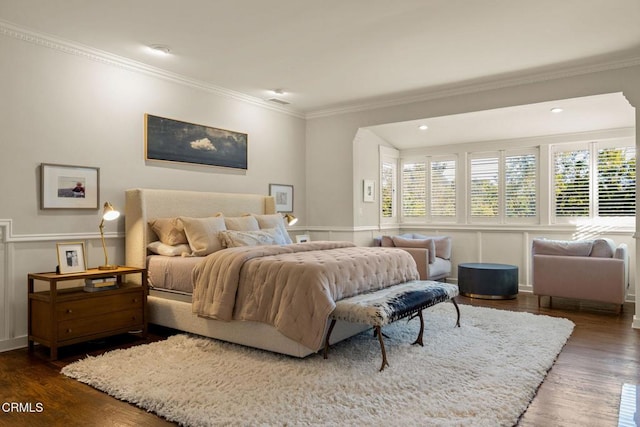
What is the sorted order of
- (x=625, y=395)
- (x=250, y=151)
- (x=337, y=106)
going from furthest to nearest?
(x=337, y=106), (x=250, y=151), (x=625, y=395)

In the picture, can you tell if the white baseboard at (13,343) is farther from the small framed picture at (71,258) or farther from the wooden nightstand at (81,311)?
the small framed picture at (71,258)

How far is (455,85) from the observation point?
5602 millimetres

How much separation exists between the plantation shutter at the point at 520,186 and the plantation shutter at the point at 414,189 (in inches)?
54.1

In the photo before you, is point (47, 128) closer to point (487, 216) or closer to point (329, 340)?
point (329, 340)

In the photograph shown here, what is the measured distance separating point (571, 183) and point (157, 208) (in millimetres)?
5585

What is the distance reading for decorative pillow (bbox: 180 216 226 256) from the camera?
4426 millimetres

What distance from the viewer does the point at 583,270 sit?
5129mm

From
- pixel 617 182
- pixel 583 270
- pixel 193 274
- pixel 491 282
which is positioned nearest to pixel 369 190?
pixel 491 282

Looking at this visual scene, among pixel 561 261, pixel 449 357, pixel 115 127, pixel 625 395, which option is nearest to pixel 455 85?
pixel 561 261

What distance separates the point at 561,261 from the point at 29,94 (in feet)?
19.1

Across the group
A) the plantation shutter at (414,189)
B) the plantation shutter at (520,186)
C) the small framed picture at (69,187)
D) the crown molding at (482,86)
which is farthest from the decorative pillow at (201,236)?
the plantation shutter at (520,186)

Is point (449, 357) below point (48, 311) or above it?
below

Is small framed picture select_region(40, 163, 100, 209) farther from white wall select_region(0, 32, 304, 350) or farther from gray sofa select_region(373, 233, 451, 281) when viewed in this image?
gray sofa select_region(373, 233, 451, 281)

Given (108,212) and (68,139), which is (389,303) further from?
(68,139)
